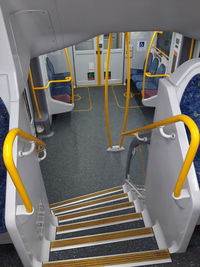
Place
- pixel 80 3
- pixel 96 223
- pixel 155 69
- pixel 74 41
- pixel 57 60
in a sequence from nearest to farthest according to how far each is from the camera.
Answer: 1. pixel 80 3
2. pixel 74 41
3. pixel 96 223
4. pixel 155 69
5. pixel 57 60

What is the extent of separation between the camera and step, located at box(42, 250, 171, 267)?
1547 mm

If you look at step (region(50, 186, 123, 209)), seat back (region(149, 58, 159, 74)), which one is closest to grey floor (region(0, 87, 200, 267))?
step (region(50, 186, 123, 209))

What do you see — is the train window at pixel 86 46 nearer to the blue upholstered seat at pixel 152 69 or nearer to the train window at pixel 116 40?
the train window at pixel 116 40

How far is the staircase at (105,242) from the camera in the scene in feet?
5.24

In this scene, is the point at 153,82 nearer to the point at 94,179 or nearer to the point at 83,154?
the point at 83,154

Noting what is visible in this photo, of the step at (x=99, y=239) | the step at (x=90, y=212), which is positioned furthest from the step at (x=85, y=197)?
the step at (x=99, y=239)

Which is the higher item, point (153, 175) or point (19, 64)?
point (19, 64)

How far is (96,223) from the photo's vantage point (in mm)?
2408

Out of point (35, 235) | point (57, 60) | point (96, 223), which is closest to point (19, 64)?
point (35, 235)

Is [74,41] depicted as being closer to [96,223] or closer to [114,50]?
[96,223]

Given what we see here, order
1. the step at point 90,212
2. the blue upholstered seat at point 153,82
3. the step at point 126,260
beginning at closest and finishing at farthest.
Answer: the step at point 126,260 → the step at point 90,212 → the blue upholstered seat at point 153,82

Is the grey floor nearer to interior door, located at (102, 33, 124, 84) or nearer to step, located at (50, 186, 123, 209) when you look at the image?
step, located at (50, 186, 123, 209)

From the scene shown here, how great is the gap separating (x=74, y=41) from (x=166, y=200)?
1.69 m

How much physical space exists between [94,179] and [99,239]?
191cm
